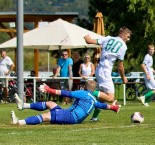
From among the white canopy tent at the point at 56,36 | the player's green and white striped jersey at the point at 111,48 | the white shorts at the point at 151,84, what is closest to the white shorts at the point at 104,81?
the player's green and white striped jersey at the point at 111,48

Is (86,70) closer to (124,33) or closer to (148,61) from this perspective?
(148,61)

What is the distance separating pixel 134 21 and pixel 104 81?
101 ft

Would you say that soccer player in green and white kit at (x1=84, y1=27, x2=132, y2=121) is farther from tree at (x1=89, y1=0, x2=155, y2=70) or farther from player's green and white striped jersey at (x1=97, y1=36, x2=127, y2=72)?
tree at (x1=89, y1=0, x2=155, y2=70)

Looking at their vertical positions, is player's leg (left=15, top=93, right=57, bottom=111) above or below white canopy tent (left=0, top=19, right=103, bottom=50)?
below

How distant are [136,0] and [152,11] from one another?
1.30 meters

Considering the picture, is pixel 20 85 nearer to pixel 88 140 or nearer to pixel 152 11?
pixel 88 140

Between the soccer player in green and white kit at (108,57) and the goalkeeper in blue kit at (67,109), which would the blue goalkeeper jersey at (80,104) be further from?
the soccer player in green and white kit at (108,57)

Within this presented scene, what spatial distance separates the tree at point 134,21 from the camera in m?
46.0

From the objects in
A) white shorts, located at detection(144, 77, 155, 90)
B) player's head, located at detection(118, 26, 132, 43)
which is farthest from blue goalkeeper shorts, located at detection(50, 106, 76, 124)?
white shorts, located at detection(144, 77, 155, 90)

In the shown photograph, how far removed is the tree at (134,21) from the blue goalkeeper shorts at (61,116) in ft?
96.6

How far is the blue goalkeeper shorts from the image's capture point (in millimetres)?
15828

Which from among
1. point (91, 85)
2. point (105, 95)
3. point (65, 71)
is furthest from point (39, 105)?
point (65, 71)

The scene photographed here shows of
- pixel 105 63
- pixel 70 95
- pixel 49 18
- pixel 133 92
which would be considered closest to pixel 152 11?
pixel 49 18

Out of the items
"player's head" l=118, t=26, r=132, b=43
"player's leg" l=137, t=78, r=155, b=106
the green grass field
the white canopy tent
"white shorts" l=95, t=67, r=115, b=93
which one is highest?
"player's head" l=118, t=26, r=132, b=43
